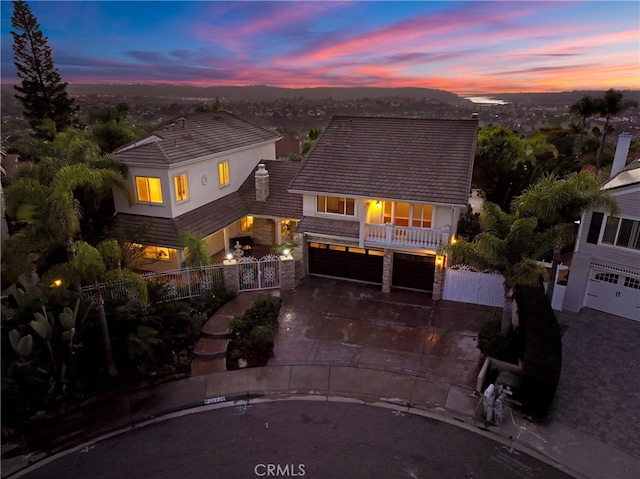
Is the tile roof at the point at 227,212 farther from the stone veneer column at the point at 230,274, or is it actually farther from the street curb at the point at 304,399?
the street curb at the point at 304,399

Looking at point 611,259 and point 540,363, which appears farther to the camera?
point 611,259

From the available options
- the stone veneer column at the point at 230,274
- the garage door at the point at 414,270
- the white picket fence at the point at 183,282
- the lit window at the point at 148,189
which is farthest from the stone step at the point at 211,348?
the garage door at the point at 414,270

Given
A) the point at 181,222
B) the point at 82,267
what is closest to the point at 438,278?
the point at 181,222

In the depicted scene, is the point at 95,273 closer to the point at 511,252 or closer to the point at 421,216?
the point at 511,252

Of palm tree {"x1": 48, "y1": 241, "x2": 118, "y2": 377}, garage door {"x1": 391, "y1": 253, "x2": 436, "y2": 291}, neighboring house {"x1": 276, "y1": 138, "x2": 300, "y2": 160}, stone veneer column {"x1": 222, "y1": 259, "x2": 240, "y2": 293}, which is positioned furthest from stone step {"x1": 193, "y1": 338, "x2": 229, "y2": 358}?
neighboring house {"x1": 276, "y1": 138, "x2": 300, "y2": 160}

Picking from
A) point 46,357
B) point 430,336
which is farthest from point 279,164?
point 46,357

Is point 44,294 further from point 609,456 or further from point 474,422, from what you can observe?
point 609,456
